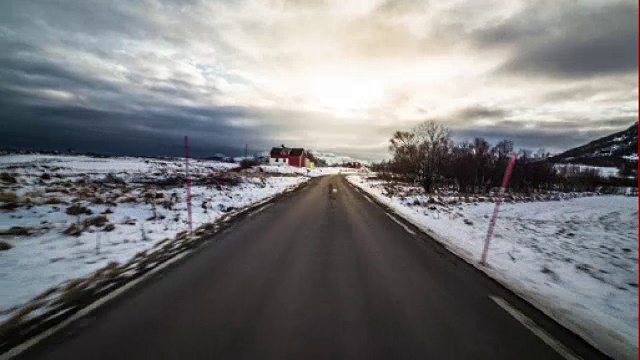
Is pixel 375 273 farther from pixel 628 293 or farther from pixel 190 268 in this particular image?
pixel 628 293

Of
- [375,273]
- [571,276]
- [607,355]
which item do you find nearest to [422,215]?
[571,276]

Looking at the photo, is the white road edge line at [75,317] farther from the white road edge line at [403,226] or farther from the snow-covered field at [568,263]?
the white road edge line at [403,226]

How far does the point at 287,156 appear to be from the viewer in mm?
107188

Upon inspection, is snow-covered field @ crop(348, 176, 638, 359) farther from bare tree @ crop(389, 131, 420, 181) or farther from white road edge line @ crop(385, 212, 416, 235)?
bare tree @ crop(389, 131, 420, 181)

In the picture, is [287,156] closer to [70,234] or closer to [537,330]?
[70,234]

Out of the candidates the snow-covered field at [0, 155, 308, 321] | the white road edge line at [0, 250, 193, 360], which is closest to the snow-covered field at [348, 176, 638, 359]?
the white road edge line at [0, 250, 193, 360]

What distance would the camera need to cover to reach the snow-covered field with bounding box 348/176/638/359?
14.1 feet

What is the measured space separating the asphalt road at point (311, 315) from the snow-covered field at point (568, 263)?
48cm

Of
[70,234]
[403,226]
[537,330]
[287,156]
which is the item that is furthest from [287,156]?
[537,330]

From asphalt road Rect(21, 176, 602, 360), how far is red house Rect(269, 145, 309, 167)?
99.7 m

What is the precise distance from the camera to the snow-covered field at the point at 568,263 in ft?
14.1

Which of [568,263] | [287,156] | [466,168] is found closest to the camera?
[568,263]

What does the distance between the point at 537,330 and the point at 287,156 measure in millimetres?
104456

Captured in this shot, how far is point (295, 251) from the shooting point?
7.31m
